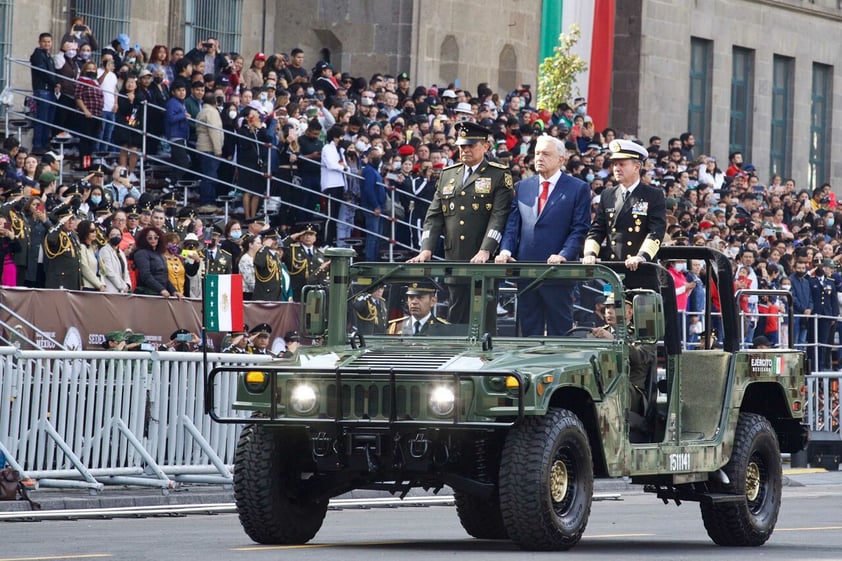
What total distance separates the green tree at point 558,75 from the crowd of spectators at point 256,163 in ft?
18.0

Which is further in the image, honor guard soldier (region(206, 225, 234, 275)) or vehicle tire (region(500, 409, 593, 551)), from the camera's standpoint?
honor guard soldier (region(206, 225, 234, 275))

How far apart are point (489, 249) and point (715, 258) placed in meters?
1.73

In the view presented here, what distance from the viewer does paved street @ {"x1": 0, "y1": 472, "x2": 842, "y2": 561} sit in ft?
41.0

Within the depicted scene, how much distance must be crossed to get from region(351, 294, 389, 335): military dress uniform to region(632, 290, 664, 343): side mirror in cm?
178

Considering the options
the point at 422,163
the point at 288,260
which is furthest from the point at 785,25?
the point at 288,260

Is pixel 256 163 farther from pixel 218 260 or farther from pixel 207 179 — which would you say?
pixel 218 260

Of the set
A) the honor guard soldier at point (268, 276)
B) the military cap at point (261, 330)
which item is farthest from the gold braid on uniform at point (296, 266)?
the military cap at point (261, 330)

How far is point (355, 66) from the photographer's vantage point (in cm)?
4328

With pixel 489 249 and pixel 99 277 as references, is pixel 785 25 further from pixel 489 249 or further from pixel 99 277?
pixel 489 249

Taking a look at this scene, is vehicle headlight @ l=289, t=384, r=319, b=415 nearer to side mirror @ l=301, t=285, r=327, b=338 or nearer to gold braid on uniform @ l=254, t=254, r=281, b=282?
side mirror @ l=301, t=285, r=327, b=338

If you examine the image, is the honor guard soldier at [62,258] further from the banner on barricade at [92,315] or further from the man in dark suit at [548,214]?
the man in dark suit at [548,214]

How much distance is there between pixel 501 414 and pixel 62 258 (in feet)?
36.2

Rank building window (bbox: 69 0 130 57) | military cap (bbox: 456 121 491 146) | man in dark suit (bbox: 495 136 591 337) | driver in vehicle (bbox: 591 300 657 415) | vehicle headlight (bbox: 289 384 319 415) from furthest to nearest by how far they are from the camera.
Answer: building window (bbox: 69 0 130 57) < military cap (bbox: 456 121 491 146) < man in dark suit (bbox: 495 136 591 337) < driver in vehicle (bbox: 591 300 657 415) < vehicle headlight (bbox: 289 384 319 415)

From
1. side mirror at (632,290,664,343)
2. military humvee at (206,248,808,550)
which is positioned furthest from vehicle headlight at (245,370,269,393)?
side mirror at (632,290,664,343)
